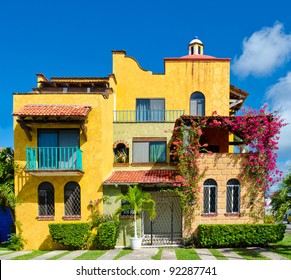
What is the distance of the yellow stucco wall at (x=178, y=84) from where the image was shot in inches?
863

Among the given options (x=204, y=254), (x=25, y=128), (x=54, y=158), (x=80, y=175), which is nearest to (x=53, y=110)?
(x=25, y=128)

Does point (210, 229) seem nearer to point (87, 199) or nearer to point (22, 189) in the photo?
point (87, 199)

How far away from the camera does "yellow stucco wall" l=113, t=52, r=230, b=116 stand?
21922 mm

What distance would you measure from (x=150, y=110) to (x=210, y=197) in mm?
8531

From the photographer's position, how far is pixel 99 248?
16203 mm

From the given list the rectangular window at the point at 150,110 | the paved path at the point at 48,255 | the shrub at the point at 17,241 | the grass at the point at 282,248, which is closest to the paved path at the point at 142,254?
the paved path at the point at 48,255

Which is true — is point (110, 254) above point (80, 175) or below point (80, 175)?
below

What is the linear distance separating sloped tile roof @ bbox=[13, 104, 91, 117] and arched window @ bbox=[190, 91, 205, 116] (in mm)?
8857

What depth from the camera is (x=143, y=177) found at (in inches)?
703

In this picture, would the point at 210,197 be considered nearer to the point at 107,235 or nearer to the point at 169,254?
the point at 169,254

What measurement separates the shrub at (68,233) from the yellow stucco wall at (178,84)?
9847 millimetres

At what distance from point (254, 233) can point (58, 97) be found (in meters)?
13.4

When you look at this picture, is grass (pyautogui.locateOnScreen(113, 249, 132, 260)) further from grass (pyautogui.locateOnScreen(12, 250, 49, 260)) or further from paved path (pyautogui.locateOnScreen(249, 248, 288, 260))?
paved path (pyautogui.locateOnScreen(249, 248, 288, 260))
